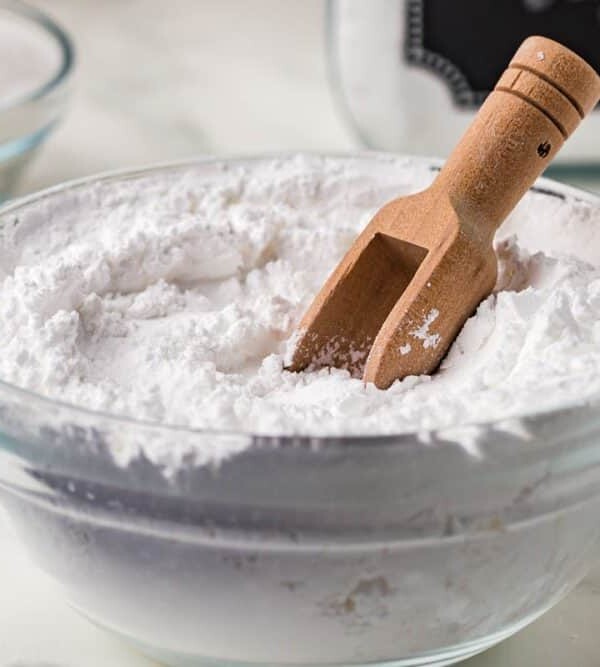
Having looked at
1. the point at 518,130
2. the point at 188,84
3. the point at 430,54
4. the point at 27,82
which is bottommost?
the point at 518,130

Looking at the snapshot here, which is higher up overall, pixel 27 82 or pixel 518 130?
pixel 27 82

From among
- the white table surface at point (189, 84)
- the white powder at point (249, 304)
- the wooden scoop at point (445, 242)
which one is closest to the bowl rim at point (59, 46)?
the white table surface at point (189, 84)

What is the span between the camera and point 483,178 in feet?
2.41

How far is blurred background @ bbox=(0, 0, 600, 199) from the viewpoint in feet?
4.12

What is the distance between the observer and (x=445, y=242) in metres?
0.72

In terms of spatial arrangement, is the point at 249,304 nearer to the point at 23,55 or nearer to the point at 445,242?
the point at 445,242

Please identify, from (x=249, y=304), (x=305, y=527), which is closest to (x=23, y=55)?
(x=249, y=304)

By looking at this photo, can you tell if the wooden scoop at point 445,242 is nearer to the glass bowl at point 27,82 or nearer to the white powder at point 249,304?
the white powder at point 249,304

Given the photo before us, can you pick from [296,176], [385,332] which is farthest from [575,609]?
[296,176]

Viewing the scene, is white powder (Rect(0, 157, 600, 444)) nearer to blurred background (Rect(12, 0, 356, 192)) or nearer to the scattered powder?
the scattered powder

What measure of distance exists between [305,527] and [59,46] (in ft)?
3.01

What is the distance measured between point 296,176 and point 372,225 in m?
0.13

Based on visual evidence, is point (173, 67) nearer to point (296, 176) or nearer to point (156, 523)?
point (296, 176)

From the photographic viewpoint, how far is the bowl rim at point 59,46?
3.92ft
